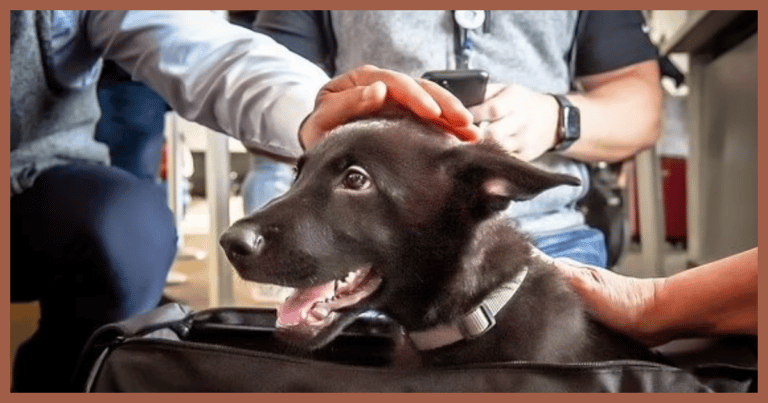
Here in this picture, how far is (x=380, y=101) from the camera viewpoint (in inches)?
17.1

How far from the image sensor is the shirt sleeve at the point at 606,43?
0.49m

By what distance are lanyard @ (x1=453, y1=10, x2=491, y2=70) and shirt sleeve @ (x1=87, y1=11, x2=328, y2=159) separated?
8cm

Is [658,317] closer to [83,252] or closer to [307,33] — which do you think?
[307,33]

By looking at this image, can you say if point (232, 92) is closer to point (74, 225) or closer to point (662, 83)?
point (74, 225)

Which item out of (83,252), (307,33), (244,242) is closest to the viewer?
(244,242)

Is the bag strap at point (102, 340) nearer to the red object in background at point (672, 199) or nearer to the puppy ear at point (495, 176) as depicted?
the puppy ear at point (495, 176)

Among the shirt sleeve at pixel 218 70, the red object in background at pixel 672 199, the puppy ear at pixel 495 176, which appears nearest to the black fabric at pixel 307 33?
the shirt sleeve at pixel 218 70

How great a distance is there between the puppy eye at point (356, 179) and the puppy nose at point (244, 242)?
6cm

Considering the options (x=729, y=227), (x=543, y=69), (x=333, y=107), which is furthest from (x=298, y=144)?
(x=729, y=227)

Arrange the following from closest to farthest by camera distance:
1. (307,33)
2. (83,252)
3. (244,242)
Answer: (244,242) < (307,33) < (83,252)

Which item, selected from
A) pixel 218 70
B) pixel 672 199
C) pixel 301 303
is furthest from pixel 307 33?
pixel 672 199

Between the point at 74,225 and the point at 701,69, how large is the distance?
499 millimetres

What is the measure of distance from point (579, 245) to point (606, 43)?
0.13m

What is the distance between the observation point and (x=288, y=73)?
0.49m
